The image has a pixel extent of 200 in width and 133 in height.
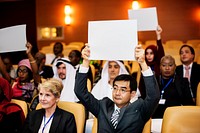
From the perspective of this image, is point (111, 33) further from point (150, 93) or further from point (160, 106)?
point (160, 106)

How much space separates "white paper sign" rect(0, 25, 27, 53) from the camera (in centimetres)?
372

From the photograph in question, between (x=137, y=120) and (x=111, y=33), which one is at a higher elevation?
(x=111, y=33)

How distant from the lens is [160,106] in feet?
12.3

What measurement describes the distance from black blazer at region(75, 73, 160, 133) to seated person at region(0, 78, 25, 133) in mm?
771

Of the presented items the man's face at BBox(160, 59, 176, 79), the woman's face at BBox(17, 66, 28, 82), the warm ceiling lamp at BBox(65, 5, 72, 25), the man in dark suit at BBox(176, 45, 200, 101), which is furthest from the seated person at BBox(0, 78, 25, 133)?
the warm ceiling lamp at BBox(65, 5, 72, 25)

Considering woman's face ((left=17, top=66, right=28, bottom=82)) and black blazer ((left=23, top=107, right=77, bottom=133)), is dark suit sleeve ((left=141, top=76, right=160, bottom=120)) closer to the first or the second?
black blazer ((left=23, top=107, right=77, bottom=133))

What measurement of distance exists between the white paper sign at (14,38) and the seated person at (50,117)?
1.09m

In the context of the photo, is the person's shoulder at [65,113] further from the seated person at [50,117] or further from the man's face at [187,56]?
the man's face at [187,56]

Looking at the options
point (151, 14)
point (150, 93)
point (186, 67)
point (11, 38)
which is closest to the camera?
point (150, 93)

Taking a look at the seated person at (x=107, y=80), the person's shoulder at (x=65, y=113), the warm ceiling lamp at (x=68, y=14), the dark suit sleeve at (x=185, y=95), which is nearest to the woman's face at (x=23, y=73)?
the seated person at (x=107, y=80)

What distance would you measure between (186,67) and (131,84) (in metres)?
2.39

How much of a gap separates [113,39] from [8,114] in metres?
1.32

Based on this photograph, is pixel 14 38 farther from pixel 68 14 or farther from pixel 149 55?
pixel 68 14

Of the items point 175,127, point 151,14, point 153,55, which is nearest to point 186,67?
point 153,55
